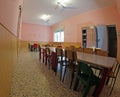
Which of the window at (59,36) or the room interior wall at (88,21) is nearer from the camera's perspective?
the room interior wall at (88,21)

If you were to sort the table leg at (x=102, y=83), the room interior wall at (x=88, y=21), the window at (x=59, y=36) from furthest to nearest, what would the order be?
the window at (x=59, y=36)
the room interior wall at (x=88, y=21)
the table leg at (x=102, y=83)

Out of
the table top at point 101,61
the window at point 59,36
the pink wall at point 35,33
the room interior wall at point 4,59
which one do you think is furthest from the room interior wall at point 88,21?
the room interior wall at point 4,59

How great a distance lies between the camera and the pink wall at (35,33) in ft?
42.2

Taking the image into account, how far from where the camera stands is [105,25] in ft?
21.2

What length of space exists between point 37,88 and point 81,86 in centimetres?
96

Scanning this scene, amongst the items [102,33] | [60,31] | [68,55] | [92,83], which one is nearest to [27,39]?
[60,31]

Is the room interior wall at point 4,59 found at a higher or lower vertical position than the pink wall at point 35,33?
lower

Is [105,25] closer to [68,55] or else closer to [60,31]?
[68,55]

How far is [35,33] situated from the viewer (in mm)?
13367

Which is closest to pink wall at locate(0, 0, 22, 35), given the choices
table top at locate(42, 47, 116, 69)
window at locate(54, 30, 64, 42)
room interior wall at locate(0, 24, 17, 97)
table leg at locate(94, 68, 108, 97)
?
room interior wall at locate(0, 24, 17, 97)

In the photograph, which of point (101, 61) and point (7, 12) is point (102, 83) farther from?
point (7, 12)

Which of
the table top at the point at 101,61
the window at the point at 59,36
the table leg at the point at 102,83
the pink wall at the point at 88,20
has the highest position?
the pink wall at the point at 88,20

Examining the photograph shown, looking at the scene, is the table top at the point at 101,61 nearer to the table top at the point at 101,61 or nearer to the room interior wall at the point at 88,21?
the table top at the point at 101,61

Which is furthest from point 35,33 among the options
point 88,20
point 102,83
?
point 102,83
